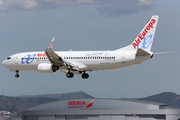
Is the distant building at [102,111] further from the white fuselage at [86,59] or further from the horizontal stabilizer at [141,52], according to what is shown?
the horizontal stabilizer at [141,52]

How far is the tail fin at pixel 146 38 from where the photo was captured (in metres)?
82.5

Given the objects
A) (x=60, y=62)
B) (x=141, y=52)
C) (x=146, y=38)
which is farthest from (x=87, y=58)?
(x=146, y=38)

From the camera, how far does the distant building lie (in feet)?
249

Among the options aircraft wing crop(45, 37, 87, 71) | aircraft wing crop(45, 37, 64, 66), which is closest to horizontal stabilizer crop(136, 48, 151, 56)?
aircraft wing crop(45, 37, 87, 71)

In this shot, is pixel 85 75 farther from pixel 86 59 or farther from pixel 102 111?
pixel 102 111

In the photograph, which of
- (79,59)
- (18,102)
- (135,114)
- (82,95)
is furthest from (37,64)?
(18,102)

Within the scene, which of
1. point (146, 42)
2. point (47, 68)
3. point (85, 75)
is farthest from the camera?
point (85, 75)

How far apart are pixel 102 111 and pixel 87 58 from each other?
32.0 feet

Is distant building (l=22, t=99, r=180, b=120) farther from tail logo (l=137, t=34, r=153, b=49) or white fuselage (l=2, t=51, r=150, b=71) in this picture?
tail logo (l=137, t=34, r=153, b=49)

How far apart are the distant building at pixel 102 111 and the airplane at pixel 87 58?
5625 mm

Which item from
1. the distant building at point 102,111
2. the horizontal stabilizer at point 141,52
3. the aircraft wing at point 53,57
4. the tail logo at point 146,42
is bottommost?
the distant building at point 102,111

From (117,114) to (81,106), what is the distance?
21.9 feet

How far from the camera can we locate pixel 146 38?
83.2 meters

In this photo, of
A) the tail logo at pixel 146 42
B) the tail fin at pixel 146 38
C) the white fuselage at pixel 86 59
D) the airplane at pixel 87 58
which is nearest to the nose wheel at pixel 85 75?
→ the airplane at pixel 87 58
